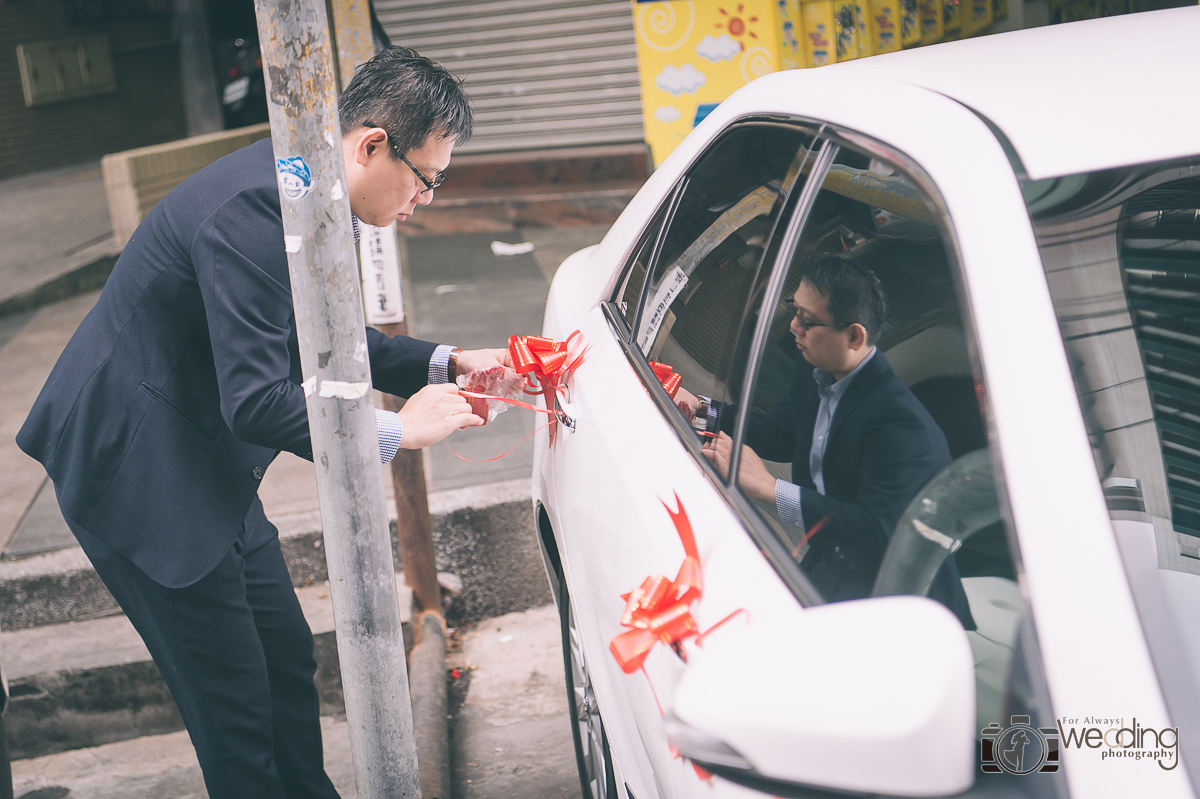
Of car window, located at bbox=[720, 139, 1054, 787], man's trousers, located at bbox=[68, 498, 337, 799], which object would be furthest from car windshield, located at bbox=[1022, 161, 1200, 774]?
man's trousers, located at bbox=[68, 498, 337, 799]

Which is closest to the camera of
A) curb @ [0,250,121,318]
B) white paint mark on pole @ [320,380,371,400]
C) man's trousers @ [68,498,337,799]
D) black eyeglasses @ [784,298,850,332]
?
black eyeglasses @ [784,298,850,332]

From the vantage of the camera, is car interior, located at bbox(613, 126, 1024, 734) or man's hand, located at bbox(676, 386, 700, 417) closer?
car interior, located at bbox(613, 126, 1024, 734)

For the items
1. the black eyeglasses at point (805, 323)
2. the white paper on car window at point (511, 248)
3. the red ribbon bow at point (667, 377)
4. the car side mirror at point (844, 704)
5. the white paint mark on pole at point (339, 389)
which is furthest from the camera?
the white paper on car window at point (511, 248)

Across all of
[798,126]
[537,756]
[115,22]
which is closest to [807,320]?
[798,126]

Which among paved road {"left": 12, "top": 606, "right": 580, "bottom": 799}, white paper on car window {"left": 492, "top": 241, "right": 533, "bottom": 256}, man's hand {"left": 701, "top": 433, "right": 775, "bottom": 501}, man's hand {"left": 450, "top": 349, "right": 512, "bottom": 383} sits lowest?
paved road {"left": 12, "top": 606, "right": 580, "bottom": 799}

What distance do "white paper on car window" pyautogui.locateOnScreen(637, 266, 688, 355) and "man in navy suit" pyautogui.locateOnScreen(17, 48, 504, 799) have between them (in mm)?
398

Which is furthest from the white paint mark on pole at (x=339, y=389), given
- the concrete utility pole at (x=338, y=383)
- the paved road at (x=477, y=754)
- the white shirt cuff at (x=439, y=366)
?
the paved road at (x=477, y=754)

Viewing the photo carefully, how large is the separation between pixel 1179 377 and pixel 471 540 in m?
2.97

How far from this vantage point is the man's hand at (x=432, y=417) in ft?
6.63

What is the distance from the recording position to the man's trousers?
220cm

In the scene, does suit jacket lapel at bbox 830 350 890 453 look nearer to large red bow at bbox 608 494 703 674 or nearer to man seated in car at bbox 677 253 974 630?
man seated in car at bbox 677 253 974 630

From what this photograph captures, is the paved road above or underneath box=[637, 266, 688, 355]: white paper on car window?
underneath

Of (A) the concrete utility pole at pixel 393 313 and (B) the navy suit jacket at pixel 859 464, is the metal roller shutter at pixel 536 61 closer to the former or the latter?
(A) the concrete utility pole at pixel 393 313

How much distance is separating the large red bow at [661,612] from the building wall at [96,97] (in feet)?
42.5
